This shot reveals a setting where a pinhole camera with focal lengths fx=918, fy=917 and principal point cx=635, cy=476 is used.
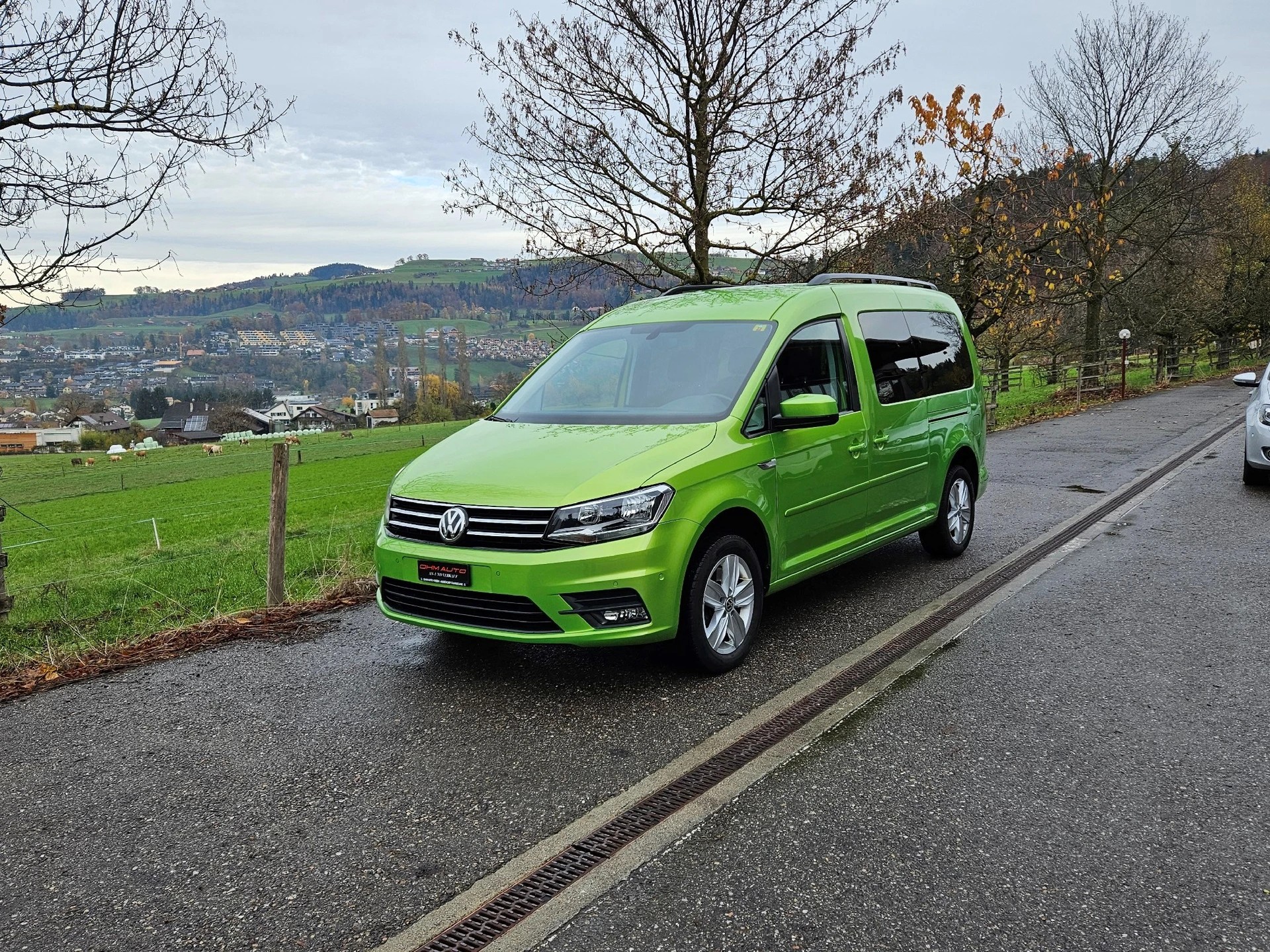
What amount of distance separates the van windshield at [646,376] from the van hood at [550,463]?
0.70ft

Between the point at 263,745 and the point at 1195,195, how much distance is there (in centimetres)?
3616

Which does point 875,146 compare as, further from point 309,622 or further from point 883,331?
point 309,622

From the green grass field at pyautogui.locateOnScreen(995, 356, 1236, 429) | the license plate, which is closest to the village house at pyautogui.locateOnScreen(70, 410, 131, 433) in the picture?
the green grass field at pyautogui.locateOnScreen(995, 356, 1236, 429)

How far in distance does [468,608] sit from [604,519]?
80 centimetres

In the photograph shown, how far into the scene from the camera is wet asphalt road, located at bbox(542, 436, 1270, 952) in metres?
2.62

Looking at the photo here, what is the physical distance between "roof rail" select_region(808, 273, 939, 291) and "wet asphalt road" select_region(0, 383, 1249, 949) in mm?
2132

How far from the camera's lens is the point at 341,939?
8.65 feet

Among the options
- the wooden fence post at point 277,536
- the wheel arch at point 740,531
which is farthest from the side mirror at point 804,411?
the wooden fence post at point 277,536

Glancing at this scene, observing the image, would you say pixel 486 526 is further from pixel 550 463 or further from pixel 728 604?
pixel 728 604

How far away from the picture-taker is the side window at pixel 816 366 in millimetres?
5289

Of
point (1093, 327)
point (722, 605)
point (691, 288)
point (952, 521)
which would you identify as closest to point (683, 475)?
point (722, 605)

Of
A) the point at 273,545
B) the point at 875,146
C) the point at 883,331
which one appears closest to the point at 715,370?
the point at 883,331

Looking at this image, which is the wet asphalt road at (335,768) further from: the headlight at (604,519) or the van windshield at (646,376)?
the van windshield at (646,376)

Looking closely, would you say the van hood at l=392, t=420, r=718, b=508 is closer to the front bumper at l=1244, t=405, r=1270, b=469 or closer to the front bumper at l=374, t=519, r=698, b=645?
the front bumper at l=374, t=519, r=698, b=645
